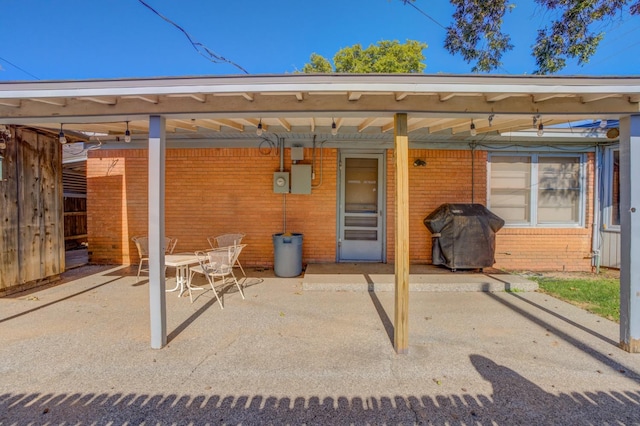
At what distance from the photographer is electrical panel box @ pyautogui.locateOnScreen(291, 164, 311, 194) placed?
6.68 metres

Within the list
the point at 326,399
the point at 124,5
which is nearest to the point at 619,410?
the point at 326,399

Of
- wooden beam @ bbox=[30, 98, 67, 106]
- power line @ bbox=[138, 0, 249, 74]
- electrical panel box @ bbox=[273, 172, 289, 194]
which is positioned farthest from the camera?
electrical panel box @ bbox=[273, 172, 289, 194]

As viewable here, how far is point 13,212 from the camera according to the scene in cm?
516

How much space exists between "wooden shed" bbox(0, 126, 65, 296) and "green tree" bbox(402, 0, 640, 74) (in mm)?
8520

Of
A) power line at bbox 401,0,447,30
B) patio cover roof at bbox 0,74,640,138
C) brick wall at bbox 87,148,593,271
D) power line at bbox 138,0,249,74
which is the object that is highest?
power line at bbox 401,0,447,30

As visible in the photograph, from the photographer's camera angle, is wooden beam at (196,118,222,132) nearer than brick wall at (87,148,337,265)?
Yes

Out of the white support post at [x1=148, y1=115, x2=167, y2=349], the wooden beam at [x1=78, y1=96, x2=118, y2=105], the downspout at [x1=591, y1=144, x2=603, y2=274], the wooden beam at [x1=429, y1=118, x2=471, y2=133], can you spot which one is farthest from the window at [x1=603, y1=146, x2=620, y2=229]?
the wooden beam at [x1=78, y1=96, x2=118, y2=105]

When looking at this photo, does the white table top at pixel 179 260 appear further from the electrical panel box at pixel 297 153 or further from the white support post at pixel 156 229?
the electrical panel box at pixel 297 153

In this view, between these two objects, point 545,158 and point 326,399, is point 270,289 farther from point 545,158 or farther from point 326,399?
point 545,158

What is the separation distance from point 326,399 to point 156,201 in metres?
2.46

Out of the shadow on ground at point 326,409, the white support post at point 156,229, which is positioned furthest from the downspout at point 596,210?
the white support post at point 156,229

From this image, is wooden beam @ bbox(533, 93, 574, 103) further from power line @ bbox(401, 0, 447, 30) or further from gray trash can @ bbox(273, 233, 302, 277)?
power line @ bbox(401, 0, 447, 30)

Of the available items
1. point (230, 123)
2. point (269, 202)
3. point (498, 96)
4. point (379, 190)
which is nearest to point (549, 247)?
point (379, 190)

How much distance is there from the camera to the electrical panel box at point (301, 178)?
263 inches
